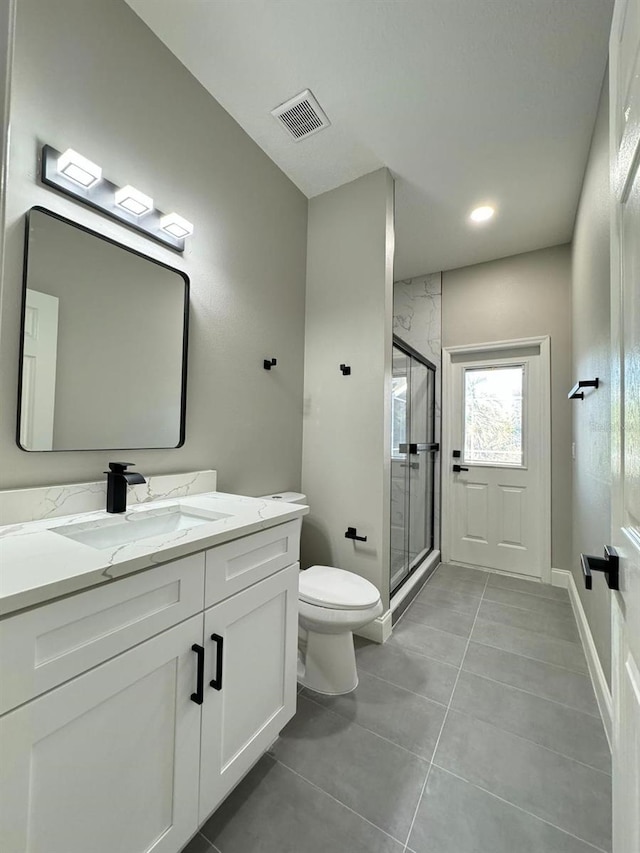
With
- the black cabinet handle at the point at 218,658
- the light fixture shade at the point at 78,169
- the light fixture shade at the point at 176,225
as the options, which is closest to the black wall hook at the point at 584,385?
the black cabinet handle at the point at 218,658

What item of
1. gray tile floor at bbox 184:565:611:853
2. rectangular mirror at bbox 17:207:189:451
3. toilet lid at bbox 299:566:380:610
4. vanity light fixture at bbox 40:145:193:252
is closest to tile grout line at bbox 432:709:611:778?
gray tile floor at bbox 184:565:611:853

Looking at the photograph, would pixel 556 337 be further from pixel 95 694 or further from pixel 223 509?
pixel 95 694

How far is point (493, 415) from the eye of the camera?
326 cm

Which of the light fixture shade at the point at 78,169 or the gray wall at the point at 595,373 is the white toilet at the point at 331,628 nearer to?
the gray wall at the point at 595,373

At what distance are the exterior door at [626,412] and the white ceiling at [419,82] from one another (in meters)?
1.04

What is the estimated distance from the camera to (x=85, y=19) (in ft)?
4.28

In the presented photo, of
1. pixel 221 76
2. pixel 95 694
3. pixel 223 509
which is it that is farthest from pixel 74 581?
pixel 221 76

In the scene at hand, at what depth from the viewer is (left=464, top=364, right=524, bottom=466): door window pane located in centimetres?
317

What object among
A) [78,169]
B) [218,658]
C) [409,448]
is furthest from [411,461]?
[78,169]

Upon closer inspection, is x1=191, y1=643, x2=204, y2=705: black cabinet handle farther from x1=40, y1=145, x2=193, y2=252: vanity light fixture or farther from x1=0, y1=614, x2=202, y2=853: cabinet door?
x1=40, y1=145, x2=193, y2=252: vanity light fixture

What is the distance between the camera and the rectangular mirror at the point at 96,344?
118 cm

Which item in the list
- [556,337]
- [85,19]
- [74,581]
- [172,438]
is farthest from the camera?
[556,337]

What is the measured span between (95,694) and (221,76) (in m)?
2.48

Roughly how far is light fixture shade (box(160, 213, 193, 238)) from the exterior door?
59.2 inches
